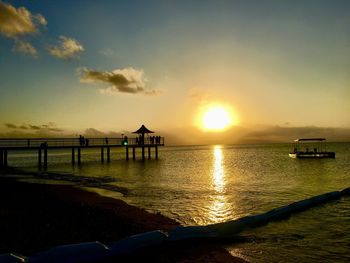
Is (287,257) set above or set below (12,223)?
below

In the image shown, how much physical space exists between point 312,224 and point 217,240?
468cm

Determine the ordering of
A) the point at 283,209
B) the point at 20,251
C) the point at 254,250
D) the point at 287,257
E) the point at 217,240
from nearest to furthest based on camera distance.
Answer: the point at 20,251 < the point at 287,257 < the point at 254,250 < the point at 217,240 < the point at 283,209

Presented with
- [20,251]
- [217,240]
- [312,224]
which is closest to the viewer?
[20,251]

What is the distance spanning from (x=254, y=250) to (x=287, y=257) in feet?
2.98

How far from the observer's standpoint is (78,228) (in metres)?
9.14

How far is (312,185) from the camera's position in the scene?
77.7ft

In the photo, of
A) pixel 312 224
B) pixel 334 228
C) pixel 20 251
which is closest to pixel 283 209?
pixel 312 224

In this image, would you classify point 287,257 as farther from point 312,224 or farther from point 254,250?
point 312,224

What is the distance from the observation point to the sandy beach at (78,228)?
301 inches

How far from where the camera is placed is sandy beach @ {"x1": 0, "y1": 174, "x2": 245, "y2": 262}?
7.63 meters

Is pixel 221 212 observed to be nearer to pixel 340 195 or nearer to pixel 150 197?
pixel 150 197

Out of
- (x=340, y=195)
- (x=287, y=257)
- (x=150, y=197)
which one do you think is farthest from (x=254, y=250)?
(x=340, y=195)

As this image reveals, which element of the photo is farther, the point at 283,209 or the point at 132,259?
the point at 283,209

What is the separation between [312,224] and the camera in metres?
11.7
